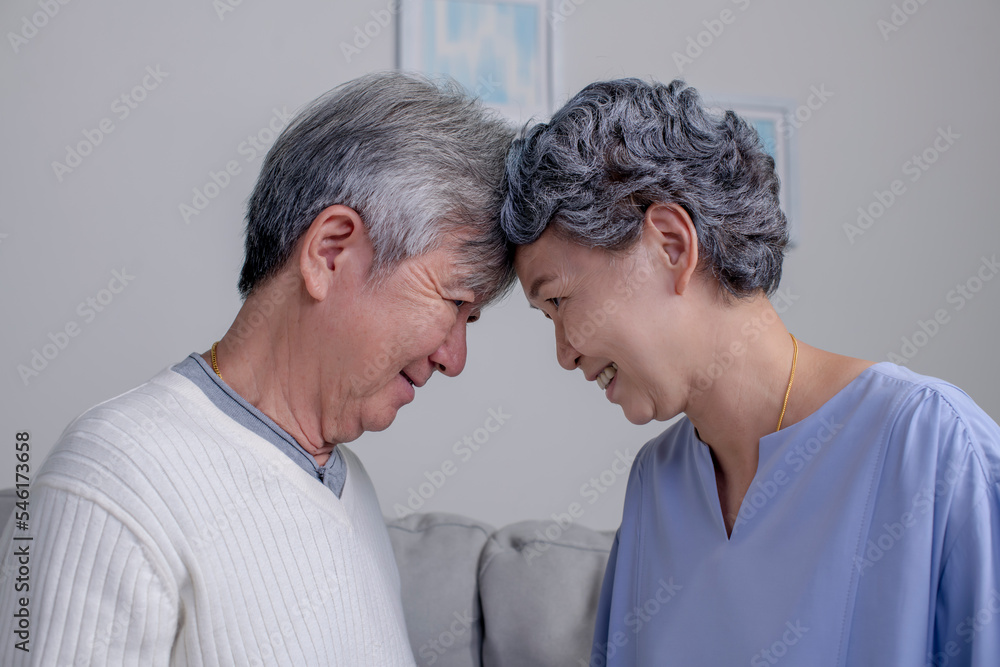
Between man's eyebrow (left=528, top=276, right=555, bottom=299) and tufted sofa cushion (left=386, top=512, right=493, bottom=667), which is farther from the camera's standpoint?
tufted sofa cushion (left=386, top=512, right=493, bottom=667)

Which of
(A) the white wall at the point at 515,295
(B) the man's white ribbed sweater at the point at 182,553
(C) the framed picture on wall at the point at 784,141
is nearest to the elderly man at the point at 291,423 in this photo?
(B) the man's white ribbed sweater at the point at 182,553

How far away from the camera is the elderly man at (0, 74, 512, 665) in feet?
2.87

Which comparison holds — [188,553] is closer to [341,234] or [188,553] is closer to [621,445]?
[341,234]

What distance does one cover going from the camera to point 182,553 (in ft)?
3.01

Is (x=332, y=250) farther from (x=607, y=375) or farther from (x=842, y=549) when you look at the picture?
(x=842, y=549)

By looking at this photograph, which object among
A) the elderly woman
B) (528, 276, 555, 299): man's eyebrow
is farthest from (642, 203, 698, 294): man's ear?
(528, 276, 555, 299): man's eyebrow

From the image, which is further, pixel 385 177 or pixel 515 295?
pixel 515 295

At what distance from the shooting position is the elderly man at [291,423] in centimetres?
87

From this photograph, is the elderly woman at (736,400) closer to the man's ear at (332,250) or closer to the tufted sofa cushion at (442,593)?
the man's ear at (332,250)

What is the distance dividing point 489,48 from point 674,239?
139 cm

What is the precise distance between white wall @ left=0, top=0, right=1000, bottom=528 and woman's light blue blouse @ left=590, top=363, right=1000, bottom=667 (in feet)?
3.28

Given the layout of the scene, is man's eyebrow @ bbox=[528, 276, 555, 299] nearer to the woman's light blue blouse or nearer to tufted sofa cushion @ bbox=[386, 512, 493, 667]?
the woman's light blue blouse

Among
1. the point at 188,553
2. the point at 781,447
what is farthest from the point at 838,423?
the point at 188,553

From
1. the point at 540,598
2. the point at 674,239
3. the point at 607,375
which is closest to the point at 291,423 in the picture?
the point at 607,375
